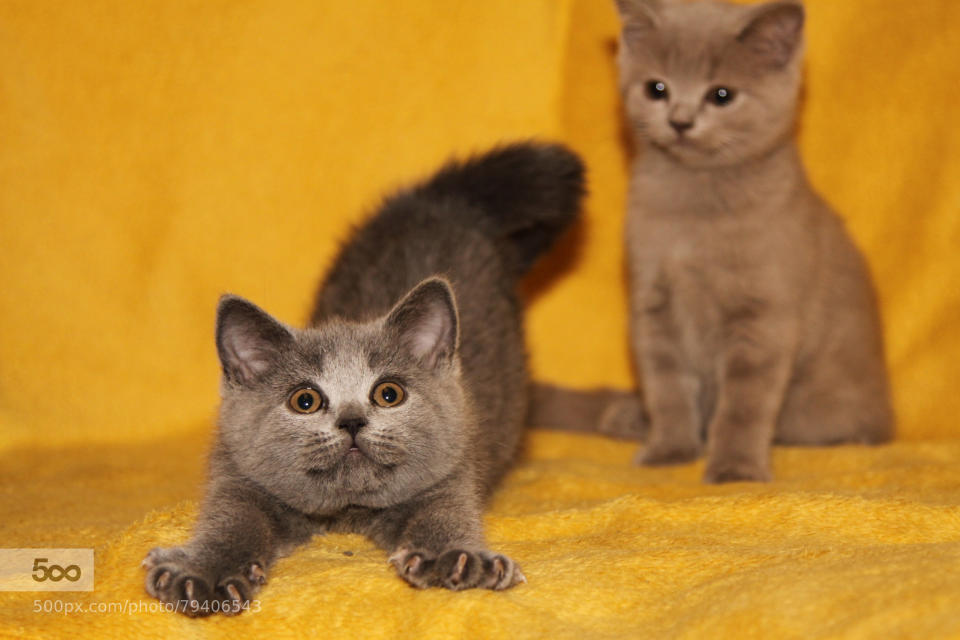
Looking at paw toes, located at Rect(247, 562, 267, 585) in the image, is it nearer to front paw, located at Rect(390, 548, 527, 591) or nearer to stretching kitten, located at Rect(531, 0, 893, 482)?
front paw, located at Rect(390, 548, 527, 591)

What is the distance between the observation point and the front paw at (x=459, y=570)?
1457mm

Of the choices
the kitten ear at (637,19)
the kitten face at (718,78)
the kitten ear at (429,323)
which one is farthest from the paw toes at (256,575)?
the kitten ear at (637,19)

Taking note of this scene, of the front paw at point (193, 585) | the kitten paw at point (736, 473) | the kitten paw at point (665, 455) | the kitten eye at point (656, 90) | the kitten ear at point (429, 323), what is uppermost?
the kitten eye at point (656, 90)

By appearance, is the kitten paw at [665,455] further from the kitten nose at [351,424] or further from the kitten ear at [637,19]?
the kitten nose at [351,424]

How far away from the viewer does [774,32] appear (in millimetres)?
2262

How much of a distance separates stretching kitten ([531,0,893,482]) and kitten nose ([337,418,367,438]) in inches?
37.4

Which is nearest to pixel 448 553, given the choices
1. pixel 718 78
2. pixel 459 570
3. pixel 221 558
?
pixel 459 570

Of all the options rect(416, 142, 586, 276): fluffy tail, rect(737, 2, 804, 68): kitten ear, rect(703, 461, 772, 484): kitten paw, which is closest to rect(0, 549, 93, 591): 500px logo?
rect(416, 142, 586, 276): fluffy tail

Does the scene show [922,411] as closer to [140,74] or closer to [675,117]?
[675,117]

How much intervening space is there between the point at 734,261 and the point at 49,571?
1494mm

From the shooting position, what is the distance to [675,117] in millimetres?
2303

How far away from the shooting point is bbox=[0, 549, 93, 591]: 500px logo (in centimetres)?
157

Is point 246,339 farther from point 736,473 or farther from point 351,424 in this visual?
point 736,473

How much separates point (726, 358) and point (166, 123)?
4.72ft
